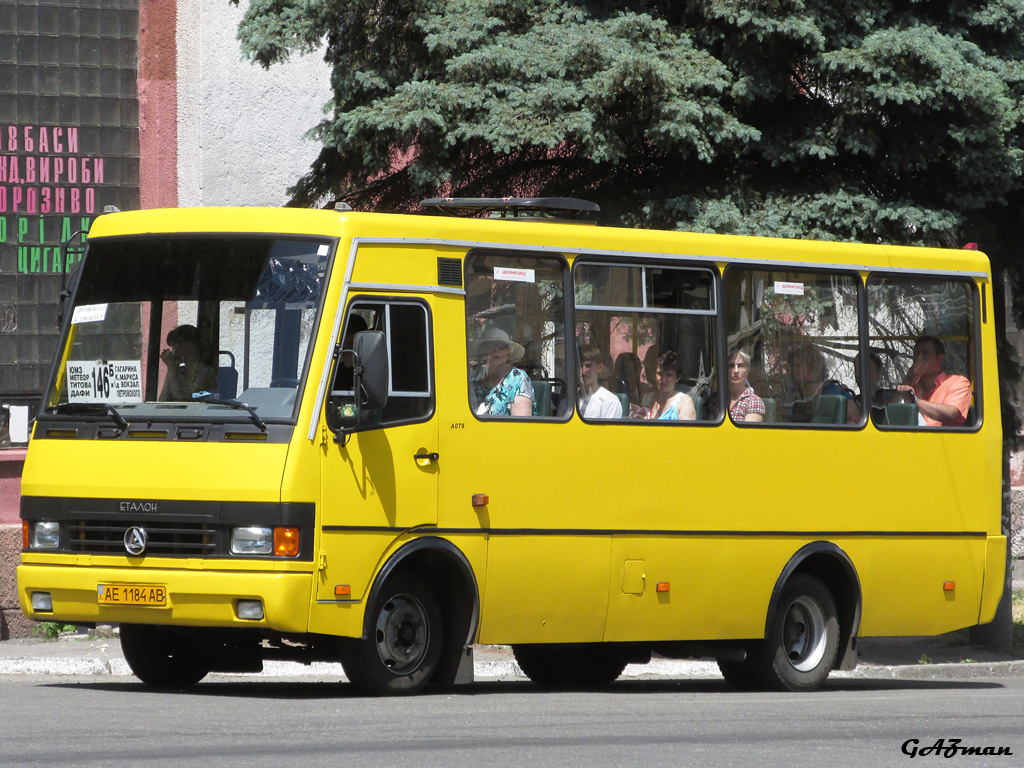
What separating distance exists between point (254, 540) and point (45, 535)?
1347mm

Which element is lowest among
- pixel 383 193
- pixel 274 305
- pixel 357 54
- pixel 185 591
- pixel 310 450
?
pixel 185 591

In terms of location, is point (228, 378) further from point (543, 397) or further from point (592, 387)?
point (592, 387)

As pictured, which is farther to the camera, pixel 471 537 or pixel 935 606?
pixel 935 606

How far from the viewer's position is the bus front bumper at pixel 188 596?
921 cm

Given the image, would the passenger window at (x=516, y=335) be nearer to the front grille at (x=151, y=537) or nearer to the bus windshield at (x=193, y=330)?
the bus windshield at (x=193, y=330)

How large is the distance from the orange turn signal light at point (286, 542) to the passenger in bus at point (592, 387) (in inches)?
88.4

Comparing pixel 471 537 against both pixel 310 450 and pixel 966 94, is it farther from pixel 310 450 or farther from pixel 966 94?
pixel 966 94

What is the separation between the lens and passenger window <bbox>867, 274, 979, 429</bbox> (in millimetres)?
12547

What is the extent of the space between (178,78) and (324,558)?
9.18 m

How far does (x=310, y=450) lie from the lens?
30.7 ft

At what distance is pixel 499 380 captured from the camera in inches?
412

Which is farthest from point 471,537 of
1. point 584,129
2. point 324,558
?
point 584,129

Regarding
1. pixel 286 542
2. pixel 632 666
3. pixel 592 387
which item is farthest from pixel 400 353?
pixel 632 666

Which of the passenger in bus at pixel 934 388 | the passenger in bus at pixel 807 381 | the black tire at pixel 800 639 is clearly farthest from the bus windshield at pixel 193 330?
the passenger in bus at pixel 934 388
